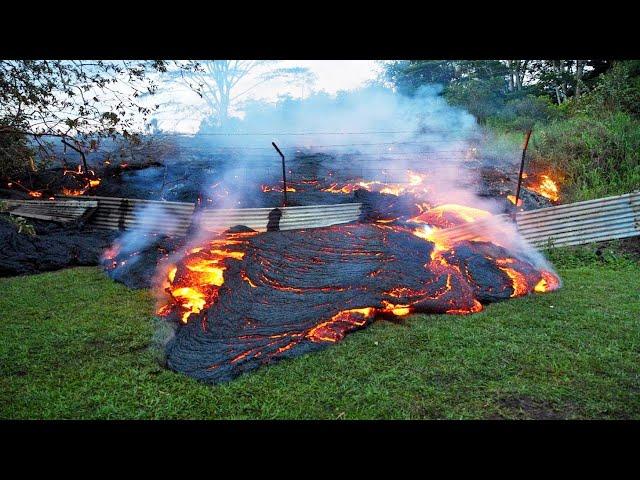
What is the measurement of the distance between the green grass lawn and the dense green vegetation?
652cm

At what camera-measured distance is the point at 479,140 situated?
16.0 metres

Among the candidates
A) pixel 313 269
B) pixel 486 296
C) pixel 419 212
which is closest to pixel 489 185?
pixel 419 212

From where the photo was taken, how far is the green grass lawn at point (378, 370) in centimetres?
407

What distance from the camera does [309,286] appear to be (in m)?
6.86

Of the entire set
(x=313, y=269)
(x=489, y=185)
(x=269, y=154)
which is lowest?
(x=313, y=269)

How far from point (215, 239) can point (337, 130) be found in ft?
38.1

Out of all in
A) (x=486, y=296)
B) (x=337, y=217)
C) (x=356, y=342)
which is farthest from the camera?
(x=337, y=217)

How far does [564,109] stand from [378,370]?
15.8m

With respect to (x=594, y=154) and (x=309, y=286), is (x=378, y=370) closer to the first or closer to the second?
(x=309, y=286)

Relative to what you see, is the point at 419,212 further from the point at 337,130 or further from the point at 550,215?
the point at 337,130

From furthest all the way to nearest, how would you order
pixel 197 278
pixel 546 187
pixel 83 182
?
pixel 83 182 < pixel 546 187 < pixel 197 278

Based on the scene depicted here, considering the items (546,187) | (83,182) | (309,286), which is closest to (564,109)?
(546,187)

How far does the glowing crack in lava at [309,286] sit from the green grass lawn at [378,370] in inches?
12.2

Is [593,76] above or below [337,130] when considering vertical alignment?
above
